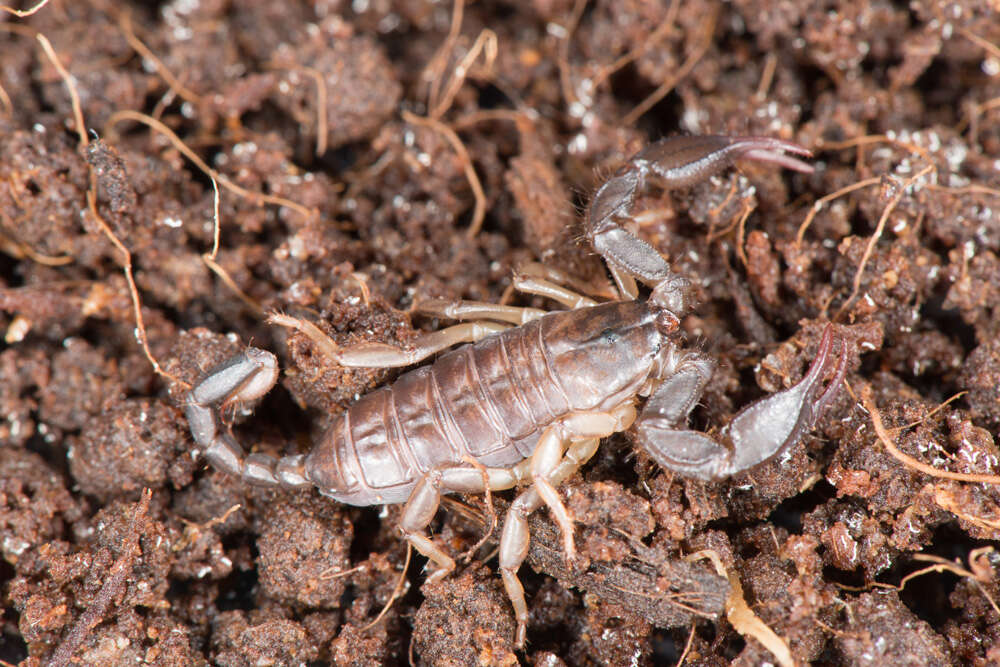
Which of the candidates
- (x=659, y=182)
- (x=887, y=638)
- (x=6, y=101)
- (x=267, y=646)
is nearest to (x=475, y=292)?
(x=659, y=182)

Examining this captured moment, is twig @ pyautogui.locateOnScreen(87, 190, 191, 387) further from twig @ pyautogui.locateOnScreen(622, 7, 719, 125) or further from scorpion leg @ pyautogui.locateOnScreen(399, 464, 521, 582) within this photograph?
twig @ pyautogui.locateOnScreen(622, 7, 719, 125)

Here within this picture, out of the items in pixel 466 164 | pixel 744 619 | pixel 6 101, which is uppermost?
pixel 6 101

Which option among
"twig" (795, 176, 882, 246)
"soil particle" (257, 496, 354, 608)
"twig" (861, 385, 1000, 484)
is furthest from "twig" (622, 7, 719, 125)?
"soil particle" (257, 496, 354, 608)

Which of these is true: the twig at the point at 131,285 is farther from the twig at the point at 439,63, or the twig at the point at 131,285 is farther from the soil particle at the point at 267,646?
the twig at the point at 439,63

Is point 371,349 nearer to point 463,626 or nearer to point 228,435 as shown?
point 228,435

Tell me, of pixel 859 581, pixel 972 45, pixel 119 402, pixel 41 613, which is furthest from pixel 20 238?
pixel 972 45
